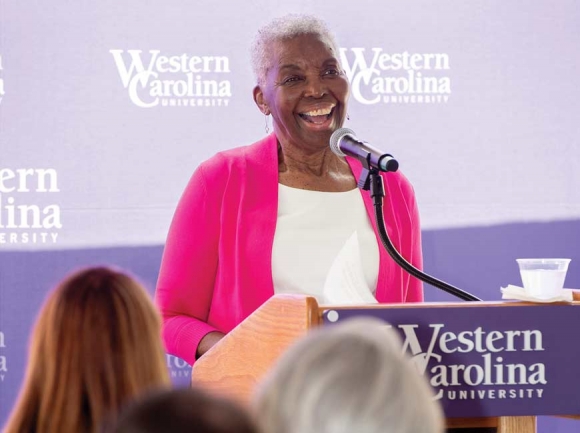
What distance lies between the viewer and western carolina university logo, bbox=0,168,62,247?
12.1 feet

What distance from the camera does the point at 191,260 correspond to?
8.95 feet

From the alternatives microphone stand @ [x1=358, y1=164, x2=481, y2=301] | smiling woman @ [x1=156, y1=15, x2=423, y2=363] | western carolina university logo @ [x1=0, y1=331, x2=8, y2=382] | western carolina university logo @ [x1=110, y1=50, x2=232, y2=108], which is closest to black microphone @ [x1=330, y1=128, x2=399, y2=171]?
microphone stand @ [x1=358, y1=164, x2=481, y2=301]

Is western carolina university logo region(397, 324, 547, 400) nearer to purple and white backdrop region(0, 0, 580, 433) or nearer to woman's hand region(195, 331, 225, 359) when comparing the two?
woman's hand region(195, 331, 225, 359)

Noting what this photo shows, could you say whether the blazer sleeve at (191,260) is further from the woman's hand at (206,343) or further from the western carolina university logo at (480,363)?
the western carolina university logo at (480,363)

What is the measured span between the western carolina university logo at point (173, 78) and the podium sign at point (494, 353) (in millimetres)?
2016

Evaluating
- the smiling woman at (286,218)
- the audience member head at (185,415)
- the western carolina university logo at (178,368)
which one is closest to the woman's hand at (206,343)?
the smiling woman at (286,218)

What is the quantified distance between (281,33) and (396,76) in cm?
105

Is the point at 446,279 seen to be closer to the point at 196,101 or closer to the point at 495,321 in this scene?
the point at 196,101

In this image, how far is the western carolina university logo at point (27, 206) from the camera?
3.70 meters

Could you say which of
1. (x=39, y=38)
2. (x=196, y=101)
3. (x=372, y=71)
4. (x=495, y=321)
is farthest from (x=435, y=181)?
(x=495, y=321)

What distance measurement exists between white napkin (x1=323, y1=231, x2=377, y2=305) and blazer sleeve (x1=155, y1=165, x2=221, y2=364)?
35 cm

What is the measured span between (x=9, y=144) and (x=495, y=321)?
2365 millimetres

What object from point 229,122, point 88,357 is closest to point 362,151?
point 88,357

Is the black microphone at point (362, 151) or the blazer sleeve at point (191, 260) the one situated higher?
the black microphone at point (362, 151)
